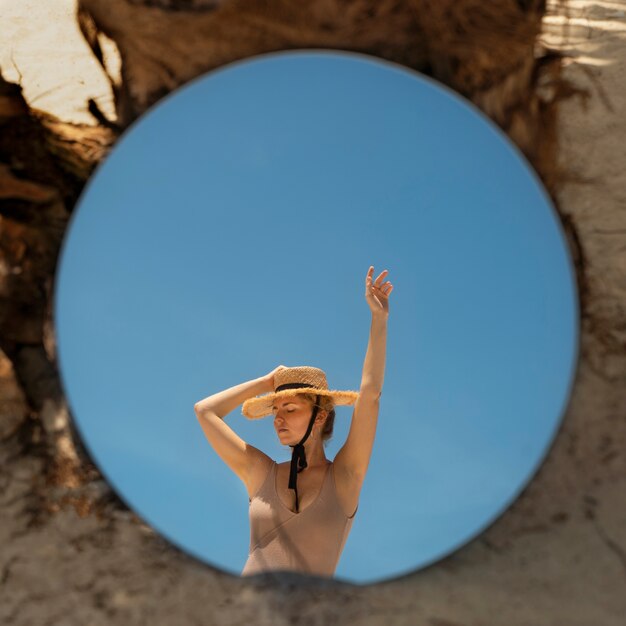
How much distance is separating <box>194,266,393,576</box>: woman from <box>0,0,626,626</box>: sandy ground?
0.33 meters

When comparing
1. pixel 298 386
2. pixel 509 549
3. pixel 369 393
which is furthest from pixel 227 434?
pixel 509 549

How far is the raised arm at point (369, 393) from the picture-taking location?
2.37 m

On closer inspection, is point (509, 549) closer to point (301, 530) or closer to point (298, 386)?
point (301, 530)

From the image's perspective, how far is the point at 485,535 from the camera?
1.99 metres

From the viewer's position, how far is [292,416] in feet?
8.75

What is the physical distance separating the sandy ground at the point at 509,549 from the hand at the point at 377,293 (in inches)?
22.2

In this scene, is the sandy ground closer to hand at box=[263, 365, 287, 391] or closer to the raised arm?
the raised arm

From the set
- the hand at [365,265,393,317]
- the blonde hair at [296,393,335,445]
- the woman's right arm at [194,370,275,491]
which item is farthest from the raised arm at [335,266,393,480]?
the woman's right arm at [194,370,275,491]

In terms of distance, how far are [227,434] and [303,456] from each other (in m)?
0.24

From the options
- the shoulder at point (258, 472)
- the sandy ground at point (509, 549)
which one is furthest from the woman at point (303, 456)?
the sandy ground at point (509, 549)

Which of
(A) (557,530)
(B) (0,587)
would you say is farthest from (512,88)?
(B) (0,587)

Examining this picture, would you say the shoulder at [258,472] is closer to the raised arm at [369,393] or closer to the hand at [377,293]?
the raised arm at [369,393]

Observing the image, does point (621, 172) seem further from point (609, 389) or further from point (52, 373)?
point (52, 373)

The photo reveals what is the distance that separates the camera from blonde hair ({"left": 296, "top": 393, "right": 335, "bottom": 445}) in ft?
8.80
